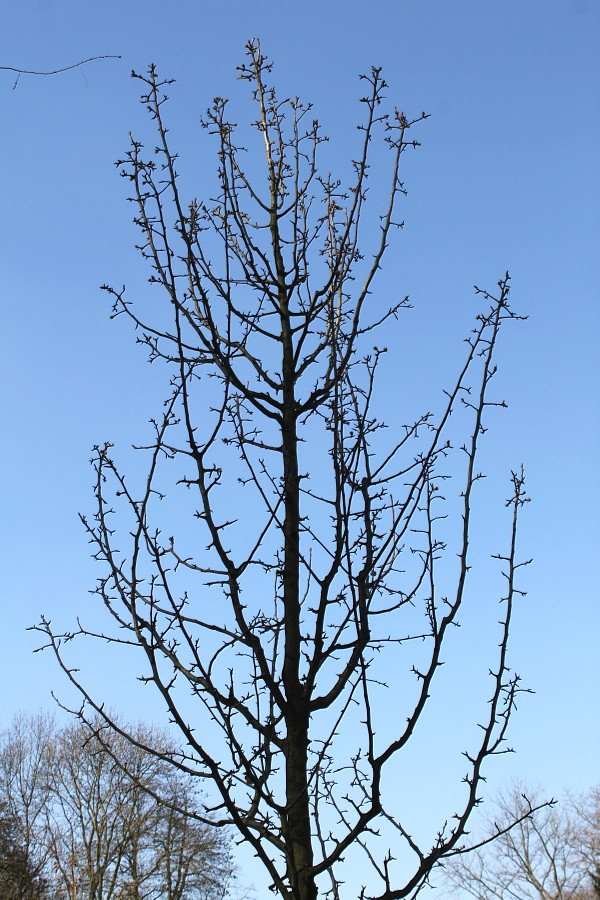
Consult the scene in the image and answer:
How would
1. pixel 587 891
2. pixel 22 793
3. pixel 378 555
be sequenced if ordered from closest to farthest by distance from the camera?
pixel 378 555, pixel 22 793, pixel 587 891

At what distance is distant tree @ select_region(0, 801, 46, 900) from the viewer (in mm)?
20875

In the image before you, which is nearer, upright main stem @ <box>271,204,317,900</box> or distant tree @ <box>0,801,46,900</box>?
upright main stem @ <box>271,204,317,900</box>

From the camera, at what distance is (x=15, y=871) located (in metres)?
21.1

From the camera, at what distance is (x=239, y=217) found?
2.78 metres

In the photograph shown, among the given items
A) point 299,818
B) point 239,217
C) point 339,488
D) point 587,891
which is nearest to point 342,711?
point 299,818

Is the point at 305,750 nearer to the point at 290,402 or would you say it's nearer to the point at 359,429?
the point at 359,429

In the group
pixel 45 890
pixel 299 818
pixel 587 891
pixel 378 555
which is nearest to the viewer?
pixel 299 818

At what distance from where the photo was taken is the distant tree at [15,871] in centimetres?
2088

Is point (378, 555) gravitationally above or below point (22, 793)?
below

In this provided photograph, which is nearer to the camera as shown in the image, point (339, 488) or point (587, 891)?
point (339, 488)

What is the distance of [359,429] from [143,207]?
1.17 meters

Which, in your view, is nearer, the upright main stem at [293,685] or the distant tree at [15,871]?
the upright main stem at [293,685]

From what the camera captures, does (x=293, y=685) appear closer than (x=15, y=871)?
Yes

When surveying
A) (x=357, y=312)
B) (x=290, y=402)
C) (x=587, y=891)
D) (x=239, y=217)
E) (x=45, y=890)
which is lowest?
(x=45, y=890)
